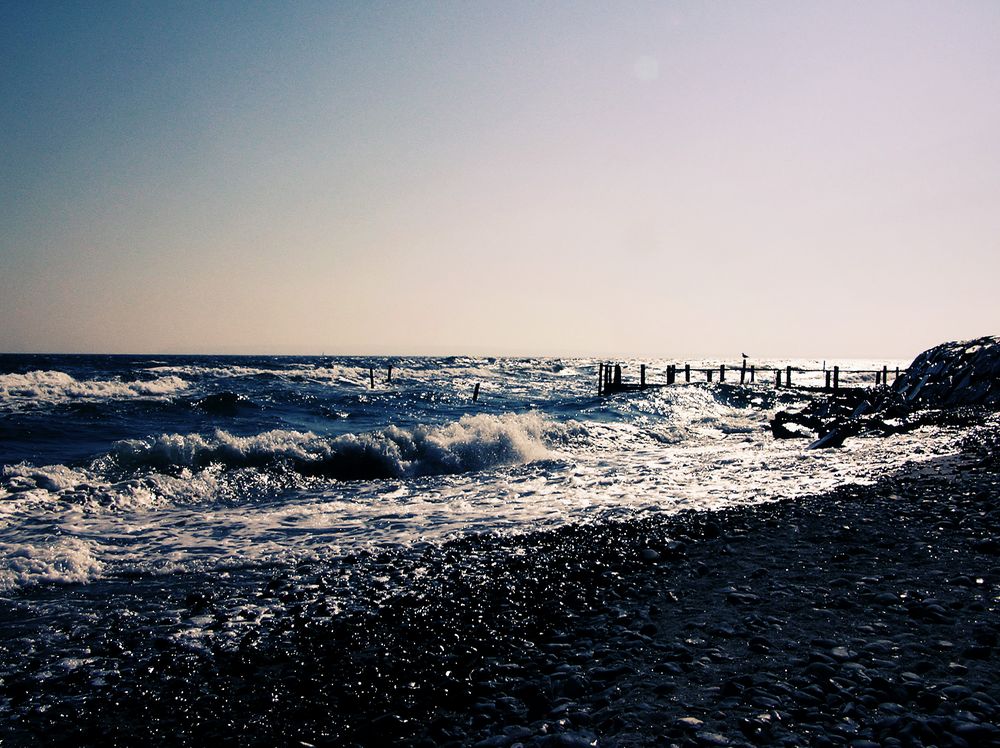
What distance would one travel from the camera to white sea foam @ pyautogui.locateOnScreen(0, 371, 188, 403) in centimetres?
3575

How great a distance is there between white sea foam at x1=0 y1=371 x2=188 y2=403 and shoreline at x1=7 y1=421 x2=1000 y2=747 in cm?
3697

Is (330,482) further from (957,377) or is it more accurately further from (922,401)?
(957,377)

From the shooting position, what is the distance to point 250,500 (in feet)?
37.3

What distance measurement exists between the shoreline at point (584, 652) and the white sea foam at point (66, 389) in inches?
1456

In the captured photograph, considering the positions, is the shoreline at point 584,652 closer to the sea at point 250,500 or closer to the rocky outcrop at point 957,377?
the sea at point 250,500

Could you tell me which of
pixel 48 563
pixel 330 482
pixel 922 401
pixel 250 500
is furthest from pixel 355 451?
pixel 922 401

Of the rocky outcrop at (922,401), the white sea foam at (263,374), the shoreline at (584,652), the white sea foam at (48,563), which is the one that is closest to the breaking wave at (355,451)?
the white sea foam at (48,563)

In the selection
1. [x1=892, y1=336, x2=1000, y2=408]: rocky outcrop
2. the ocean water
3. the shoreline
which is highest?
[x1=892, y1=336, x2=1000, y2=408]: rocky outcrop

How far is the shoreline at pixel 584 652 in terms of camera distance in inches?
127

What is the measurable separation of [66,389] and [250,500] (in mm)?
37003

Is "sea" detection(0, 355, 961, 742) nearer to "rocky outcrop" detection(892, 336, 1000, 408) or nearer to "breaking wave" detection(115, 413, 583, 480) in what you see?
"breaking wave" detection(115, 413, 583, 480)

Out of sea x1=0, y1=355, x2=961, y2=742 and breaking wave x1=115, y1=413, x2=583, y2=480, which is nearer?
sea x1=0, y1=355, x2=961, y2=742

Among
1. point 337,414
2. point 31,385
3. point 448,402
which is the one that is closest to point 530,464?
point 337,414

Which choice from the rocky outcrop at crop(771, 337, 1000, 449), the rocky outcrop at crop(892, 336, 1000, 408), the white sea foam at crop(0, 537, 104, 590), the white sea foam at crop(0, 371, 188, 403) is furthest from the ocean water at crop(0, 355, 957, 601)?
the white sea foam at crop(0, 371, 188, 403)
